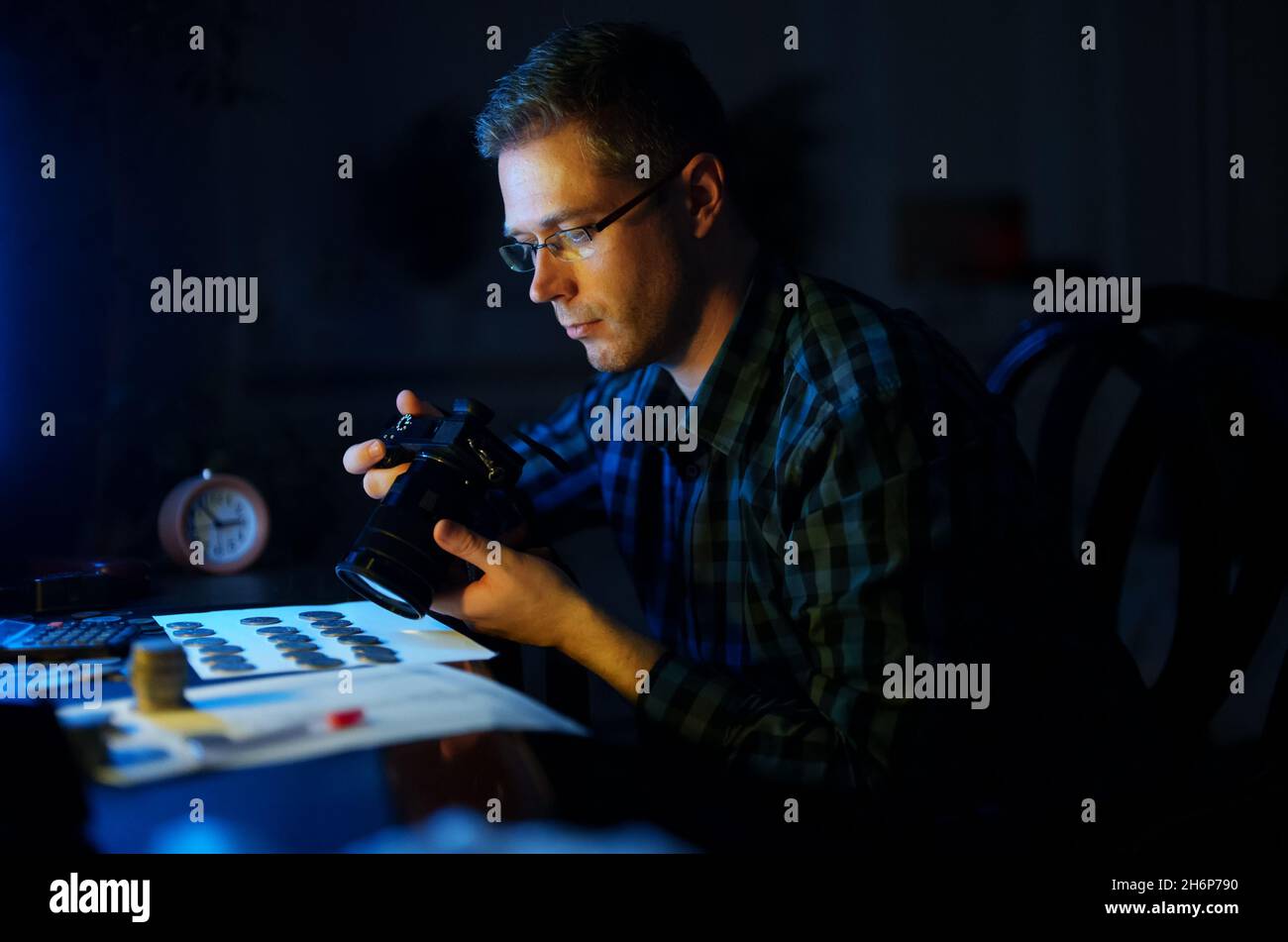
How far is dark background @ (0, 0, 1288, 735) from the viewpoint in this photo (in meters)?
1.03

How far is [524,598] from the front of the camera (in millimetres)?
795

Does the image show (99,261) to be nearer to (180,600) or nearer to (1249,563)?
(180,600)

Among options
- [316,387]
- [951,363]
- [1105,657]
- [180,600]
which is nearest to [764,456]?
[951,363]

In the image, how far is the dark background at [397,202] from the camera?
3.38 feet

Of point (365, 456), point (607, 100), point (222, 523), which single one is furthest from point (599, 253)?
point (222, 523)

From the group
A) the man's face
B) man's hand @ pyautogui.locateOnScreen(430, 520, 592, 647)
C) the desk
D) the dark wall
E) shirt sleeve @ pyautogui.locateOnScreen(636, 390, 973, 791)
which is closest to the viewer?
the desk

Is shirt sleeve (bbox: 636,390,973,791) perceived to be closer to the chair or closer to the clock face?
the chair

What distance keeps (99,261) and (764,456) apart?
2.53 ft

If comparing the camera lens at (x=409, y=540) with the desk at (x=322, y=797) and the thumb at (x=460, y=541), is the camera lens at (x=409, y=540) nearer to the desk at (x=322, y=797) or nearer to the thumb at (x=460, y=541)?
the thumb at (x=460, y=541)

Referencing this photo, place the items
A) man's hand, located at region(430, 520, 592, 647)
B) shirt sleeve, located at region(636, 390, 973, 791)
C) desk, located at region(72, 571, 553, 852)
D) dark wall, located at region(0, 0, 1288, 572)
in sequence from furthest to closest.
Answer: dark wall, located at region(0, 0, 1288, 572) → man's hand, located at region(430, 520, 592, 647) → shirt sleeve, located at region(636, 390, 973, 791) → desk, located at region(72, 571, 553, 852)

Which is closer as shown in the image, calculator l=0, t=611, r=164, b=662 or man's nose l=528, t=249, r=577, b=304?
calculator l=0, t=611, r=164, b=662

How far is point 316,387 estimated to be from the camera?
1.28 m

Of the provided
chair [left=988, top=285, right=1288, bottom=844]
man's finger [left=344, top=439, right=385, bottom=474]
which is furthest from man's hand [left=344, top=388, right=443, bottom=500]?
chair [left=988, top=285, right=1288, bottom=844]

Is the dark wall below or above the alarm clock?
above
